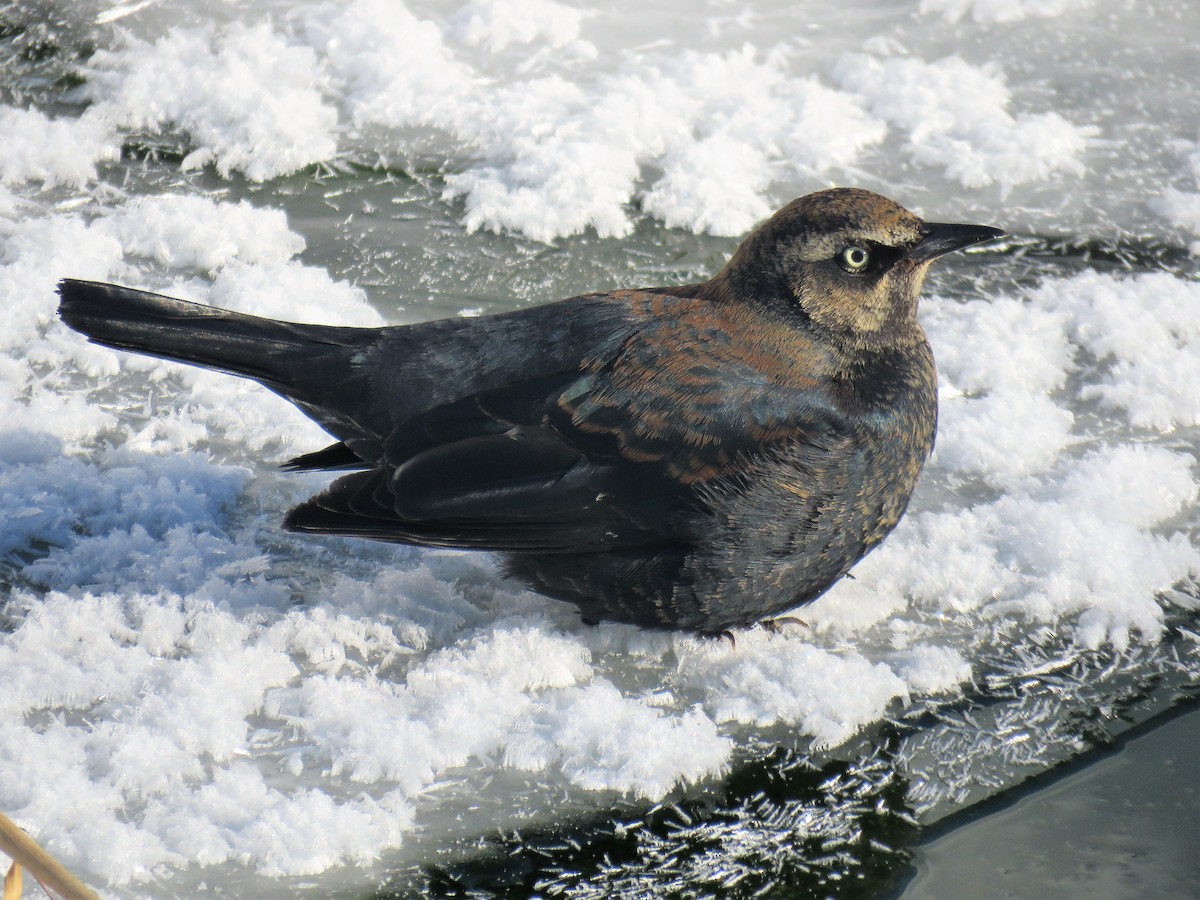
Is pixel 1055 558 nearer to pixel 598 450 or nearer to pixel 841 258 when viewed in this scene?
pixel 841 258

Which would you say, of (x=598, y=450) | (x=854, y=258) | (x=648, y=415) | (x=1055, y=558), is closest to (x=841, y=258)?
(x=854, y=258)

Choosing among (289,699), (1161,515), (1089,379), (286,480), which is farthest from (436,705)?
(1089,379)

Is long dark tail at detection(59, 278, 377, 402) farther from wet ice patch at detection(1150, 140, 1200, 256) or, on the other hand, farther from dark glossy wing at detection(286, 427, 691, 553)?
wet ice patch at detection(1150, 140, 1200, 256)

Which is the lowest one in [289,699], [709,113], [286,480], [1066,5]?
[289,699]

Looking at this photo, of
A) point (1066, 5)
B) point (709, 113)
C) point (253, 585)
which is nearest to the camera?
point (253, 585)

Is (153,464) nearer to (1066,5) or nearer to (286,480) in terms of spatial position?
(286,480)

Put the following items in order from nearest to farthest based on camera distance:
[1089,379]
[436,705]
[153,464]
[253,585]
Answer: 1. [436,705]
2. [253,585]
3. [153,464]
4. [1089,379]

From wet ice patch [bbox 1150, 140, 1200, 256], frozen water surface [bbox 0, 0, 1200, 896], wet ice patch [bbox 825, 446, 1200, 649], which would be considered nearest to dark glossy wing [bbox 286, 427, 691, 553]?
frozen water surface [bbox 0, 0, 1200, 896]
